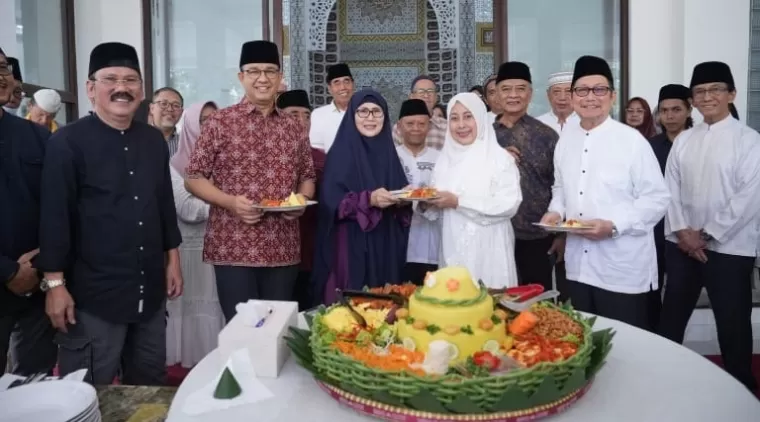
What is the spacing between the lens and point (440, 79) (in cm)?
718

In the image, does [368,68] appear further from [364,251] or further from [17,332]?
[17,332]

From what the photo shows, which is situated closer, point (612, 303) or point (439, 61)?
point (612, 303)

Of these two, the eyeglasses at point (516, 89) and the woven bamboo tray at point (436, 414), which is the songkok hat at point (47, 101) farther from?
the woven bamboo tray at point (436, 414)

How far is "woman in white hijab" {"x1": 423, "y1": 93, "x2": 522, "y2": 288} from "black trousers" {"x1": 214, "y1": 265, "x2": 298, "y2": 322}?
721 millimetres

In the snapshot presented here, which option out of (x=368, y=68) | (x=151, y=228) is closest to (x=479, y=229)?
(x=151, y=228)

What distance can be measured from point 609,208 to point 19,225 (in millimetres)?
2172

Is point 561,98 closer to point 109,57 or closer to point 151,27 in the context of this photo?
point 109,57

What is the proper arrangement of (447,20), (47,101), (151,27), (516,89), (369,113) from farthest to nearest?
(447,20) < (151,27) < (47,101) < (516,89) < (369,113)

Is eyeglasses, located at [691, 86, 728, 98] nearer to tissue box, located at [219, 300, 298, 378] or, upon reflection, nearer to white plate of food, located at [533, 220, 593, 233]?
white plate of food, located at [533, 220, 593, 233]

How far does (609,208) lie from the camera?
246cm

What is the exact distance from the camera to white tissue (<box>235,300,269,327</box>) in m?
1.46

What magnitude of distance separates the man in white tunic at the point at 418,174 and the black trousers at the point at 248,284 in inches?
29.8

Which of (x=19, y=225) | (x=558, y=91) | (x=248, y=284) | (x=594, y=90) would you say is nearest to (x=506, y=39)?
(x=558, y=91)

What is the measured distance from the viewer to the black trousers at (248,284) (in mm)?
2500
